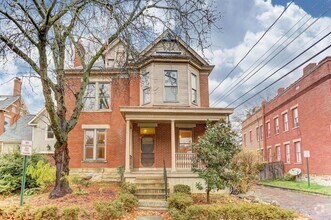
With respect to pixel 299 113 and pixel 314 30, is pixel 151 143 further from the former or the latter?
pixel 299 113

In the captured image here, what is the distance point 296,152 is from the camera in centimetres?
2623

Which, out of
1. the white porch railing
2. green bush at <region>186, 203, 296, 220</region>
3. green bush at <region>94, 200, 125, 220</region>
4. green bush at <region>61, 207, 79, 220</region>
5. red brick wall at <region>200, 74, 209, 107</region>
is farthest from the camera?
red brick wall at <region>200, 74, 209, 107</region>

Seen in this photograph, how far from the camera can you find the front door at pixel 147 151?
58.1ft

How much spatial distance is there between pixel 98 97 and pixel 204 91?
682 cm

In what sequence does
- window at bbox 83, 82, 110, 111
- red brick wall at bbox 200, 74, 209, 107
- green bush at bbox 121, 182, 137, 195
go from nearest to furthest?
green bush at bbox 121, 182, 137, 195
red brick wall at bbox 200, 74, 209, 107
window at bbox 83, 82, 110, 111

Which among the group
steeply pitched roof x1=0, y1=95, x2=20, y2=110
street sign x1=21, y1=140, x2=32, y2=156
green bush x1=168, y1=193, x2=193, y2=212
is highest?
steeply pitched roof x1=0, y1=95, x2=20, y2=110

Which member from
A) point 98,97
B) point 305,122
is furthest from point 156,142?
point 305,122

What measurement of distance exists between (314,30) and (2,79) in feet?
41.3

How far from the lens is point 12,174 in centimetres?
1495

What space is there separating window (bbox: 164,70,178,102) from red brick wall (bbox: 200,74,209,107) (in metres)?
1.96

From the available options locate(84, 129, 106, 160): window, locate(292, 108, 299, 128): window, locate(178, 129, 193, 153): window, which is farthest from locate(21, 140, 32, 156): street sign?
locate(292, 108, 299, 128): window

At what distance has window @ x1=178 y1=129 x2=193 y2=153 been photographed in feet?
59.1

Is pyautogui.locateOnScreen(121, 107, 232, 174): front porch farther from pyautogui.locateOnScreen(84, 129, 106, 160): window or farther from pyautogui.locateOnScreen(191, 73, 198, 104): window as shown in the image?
pyautogui.locateOnScreen(84, 129, 106, 160): window

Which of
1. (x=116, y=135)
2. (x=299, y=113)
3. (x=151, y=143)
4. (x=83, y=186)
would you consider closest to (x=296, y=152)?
(x=299, y=113)
